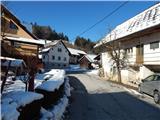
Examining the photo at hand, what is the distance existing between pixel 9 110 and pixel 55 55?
238ft

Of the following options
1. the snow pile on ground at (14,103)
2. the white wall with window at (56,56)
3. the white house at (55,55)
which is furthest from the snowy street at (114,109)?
the white wall with window at (56,56)

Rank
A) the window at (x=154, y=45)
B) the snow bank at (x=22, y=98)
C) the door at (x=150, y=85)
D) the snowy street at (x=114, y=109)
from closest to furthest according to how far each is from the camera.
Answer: the snow bank at (x=22, y=98) → the snowy street at (x=114, y=109) → the door at (x=150, y=85) → the window at (x=154, y=45)

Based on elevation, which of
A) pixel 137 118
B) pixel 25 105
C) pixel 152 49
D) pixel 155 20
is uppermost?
pixel 155 20

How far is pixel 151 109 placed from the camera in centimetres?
1357

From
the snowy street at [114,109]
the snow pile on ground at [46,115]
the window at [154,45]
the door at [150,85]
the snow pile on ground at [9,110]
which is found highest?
the window at [154,45]

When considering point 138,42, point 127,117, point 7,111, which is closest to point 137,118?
point 127,117

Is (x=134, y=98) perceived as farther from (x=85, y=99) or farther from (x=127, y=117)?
(x=127, y=117)

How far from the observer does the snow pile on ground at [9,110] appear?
632 centimetres

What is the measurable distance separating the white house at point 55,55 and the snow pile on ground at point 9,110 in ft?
224

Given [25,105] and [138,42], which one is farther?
[138,42]

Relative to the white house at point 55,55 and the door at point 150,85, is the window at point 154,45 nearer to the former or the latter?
the door at point 150,85

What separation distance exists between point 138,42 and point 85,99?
1233 cm

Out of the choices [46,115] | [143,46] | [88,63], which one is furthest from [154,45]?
[88,63]

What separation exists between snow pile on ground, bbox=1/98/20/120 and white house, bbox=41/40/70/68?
224 feet
